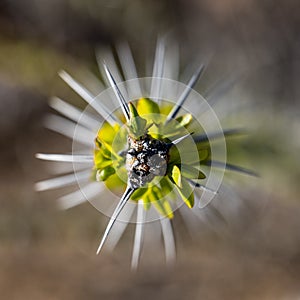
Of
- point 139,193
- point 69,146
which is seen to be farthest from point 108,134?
point 69,146

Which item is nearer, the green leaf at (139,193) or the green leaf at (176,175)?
the green leaf at (176,175)

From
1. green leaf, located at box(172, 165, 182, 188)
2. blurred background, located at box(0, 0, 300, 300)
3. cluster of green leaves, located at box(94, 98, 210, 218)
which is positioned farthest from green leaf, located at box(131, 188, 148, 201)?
blurred background, located at box(0, 0, 300, 300)

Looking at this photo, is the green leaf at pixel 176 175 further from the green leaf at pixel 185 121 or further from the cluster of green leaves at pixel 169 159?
the green leaf at pixel 185 121

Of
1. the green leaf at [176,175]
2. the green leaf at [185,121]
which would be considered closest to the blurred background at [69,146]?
the green leaf at [185,121]

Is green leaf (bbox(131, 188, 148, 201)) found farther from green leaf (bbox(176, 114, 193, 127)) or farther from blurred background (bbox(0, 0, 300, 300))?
blurred background (bbox(0, 0, 300, 300))

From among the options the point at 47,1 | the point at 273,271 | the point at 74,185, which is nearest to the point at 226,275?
the point at 273,271

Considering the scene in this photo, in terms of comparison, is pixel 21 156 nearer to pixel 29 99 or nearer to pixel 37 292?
pixel 29 99
